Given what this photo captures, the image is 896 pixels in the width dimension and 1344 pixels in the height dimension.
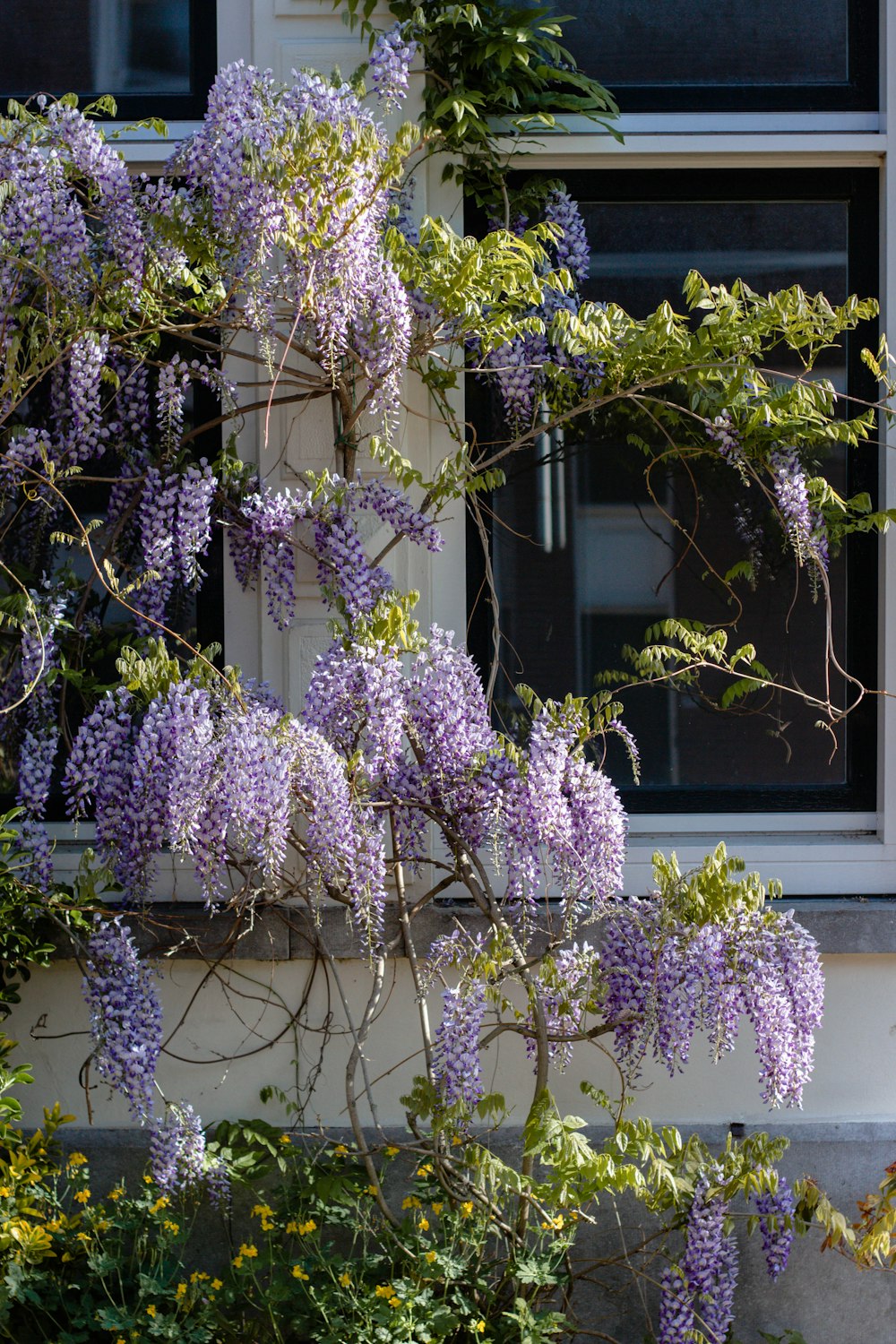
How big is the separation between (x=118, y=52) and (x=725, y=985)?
2781 mm

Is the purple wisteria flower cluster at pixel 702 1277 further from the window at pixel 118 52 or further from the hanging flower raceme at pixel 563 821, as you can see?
the window at pixel 118 52

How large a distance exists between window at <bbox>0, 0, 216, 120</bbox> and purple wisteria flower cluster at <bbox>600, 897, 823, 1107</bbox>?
2.38 metres

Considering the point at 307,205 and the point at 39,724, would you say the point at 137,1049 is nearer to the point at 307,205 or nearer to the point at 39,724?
the point at 39,724

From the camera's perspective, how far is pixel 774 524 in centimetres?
346

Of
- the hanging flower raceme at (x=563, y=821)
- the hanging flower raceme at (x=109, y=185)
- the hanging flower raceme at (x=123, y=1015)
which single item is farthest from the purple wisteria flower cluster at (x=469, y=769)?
the hanging flower raceme at (x=109, y=185)

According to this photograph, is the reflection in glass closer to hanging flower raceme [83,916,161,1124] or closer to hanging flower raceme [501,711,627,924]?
hanging flower raceme [501,711,627,924]

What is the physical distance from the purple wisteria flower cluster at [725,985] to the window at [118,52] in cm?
238

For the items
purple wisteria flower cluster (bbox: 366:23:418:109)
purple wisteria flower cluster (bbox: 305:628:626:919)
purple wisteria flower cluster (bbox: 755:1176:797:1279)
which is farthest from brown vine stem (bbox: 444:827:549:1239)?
purple wisteria flower cluster (bbox: 366:23:418:109)

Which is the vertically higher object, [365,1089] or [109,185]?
[109,185]

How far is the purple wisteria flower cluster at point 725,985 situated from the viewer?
8.87 ft

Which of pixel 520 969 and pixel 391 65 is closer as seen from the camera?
pixel 520 969

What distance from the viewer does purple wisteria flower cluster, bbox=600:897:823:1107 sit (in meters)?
2.70

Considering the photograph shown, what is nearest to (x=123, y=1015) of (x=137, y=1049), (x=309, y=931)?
(x=137, y=1049)

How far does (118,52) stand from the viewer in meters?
3.45
